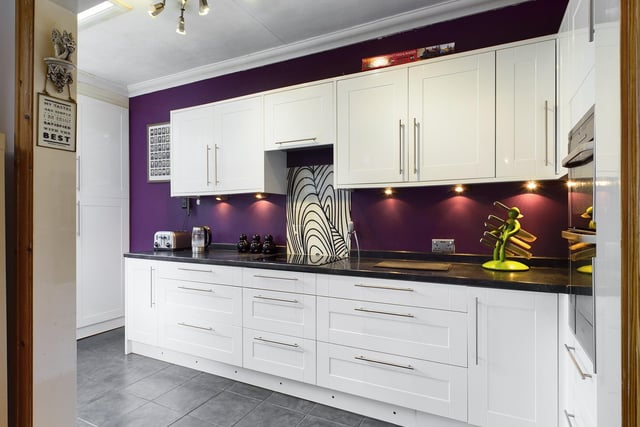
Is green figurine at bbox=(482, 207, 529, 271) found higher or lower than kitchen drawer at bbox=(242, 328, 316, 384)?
higher

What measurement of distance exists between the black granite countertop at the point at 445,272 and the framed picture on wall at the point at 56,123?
57.3 inches

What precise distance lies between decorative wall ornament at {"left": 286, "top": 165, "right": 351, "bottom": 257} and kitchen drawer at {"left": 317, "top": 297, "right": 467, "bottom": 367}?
739mm

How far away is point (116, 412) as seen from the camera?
7.25ft

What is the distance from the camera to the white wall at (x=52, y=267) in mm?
1131

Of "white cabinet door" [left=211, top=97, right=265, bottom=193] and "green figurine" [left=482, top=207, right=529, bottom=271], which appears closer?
"green figurine" [left=482, top=207, right=529, bottom=271]

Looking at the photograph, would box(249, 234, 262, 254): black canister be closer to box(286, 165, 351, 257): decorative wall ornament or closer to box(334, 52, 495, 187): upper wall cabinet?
box(286, 165, 351, 257): decorative wall ornament

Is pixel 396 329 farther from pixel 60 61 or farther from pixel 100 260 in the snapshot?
pixel 100 260

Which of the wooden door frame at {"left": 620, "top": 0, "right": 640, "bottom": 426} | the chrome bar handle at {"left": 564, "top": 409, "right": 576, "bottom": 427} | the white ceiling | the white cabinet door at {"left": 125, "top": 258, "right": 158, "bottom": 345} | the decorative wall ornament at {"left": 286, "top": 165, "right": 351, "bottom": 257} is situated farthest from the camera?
the white cabinet door at {"left": 125, "top": 258, "right": 158, "bottom": 345}

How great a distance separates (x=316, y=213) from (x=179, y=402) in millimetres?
1718

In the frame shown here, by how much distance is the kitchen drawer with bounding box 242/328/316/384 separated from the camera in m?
2.29

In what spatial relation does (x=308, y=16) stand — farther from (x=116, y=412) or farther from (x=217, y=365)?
(x=116, y=412)

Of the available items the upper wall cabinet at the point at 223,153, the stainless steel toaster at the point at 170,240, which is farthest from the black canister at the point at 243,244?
the stainless steel toaster at the point at 170,240

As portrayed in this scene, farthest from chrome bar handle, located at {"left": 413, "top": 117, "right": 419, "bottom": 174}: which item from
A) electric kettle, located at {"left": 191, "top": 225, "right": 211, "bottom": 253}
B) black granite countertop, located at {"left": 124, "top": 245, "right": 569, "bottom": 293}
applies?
electric kettle, located at {"left": 191, "top": 225, "right": 211, "bottom": 253}

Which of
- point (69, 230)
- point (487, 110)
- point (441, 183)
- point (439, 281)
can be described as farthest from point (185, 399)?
point (487, 110)
